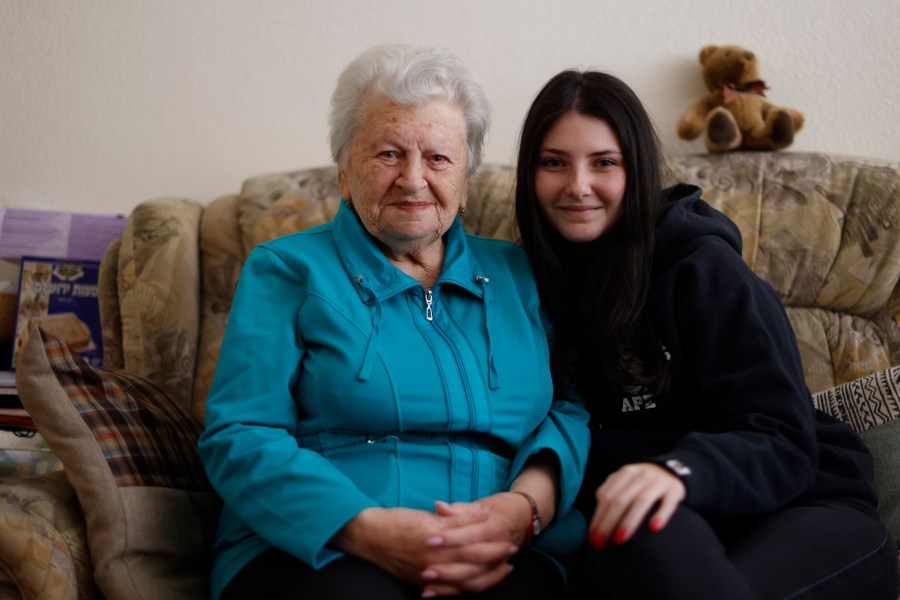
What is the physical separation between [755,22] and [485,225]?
0.91 meters

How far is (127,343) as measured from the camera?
6.21 feet

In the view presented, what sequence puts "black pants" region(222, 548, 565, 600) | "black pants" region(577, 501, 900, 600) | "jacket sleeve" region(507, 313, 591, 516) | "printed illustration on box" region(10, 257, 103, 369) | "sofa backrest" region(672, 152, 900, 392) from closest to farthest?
"black pants" region(577, 501, 900, 600), "black pants" region(222, 548, 565, 600), "jacket sleeve" region(507, 313, 591, 516), "sofa backrest" region(672, 152, 900, 392), "printed illustration on box" region(10, 257, 103, 369)

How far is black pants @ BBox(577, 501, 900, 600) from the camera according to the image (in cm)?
105

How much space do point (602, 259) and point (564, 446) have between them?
1.16 feet

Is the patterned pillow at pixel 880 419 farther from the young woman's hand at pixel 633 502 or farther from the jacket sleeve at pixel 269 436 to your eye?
the jacket sleeve at pixel 269 436

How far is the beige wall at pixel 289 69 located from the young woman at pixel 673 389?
0.60m

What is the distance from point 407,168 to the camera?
142 cm

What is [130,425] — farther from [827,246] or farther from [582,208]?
[827,246]

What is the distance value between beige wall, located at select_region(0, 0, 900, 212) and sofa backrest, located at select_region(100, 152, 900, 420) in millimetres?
266

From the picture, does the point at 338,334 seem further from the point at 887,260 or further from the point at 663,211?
the point at 887,260

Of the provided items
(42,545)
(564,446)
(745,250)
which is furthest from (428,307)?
(745,250)

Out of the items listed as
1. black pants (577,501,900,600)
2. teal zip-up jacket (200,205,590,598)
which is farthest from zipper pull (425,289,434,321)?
black pants (577,501,900,600)

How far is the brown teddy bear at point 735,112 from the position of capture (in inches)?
78.2

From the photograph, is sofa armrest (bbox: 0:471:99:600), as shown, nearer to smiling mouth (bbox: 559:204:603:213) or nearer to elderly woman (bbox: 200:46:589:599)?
elderly woman (bbox: 200:46:589:599)
